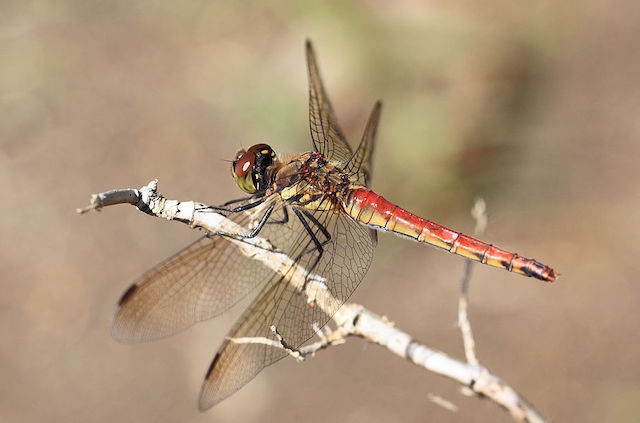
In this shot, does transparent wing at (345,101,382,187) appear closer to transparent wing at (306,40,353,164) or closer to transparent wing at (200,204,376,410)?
transparent wing at (306,40,353,164)

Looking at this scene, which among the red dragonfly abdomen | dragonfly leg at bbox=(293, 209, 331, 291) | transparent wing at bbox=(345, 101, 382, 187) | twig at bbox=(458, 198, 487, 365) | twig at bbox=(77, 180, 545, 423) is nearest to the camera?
twig at bbox=(77, 180, 545, 423)

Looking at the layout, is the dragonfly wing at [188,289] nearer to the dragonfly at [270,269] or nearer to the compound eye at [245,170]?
the dragonfly at [270,269]

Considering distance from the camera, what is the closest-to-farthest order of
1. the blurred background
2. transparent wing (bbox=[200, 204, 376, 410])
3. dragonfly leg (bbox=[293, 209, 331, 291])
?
transparent wing (bbox=[200, 204, 376, 410]) < dragonfly leg (bbox=[293, 209, 331, 291]) < the blurred background

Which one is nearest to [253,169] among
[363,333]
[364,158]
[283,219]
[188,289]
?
[283,219]

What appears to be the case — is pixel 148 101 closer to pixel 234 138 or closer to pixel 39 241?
pixel 234 138

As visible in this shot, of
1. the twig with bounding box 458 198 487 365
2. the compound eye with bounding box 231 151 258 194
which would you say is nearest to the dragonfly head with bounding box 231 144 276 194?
the compound eye with bounding box 231 151 258 194

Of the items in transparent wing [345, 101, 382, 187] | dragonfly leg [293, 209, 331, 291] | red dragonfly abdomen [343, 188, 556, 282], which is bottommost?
dragonfly leg [293, 209, 331, 291]
